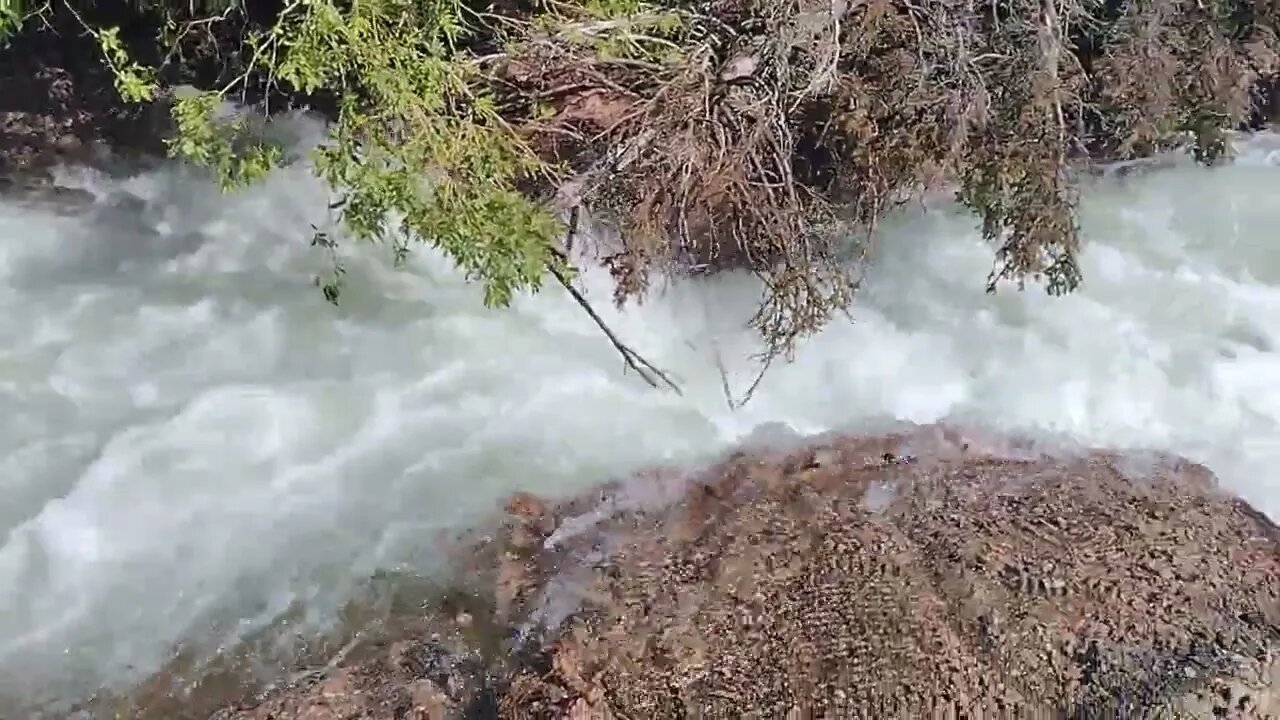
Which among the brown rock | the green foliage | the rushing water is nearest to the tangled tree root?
the green foliage

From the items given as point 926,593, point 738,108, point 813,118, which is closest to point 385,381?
point 738,108

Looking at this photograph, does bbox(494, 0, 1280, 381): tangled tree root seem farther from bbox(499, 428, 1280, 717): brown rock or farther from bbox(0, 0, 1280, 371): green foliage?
bbox(499, 428, 1280, 717): brown rock

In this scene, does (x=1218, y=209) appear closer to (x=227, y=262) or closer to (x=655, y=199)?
(x=655, y=199)

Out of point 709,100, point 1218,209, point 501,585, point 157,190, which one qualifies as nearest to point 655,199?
point 709,100

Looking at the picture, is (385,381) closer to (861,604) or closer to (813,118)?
(813,118)

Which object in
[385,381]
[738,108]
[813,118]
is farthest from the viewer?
[385,381]

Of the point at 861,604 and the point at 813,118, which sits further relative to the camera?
the point at 813,118

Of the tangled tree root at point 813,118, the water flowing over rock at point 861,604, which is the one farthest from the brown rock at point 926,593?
the tangled tree root at point 813,118

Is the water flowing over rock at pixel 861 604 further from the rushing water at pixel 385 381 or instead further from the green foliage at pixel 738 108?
the green foliage at pixel 738 108
